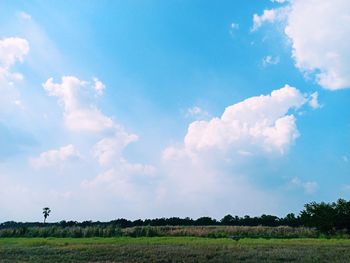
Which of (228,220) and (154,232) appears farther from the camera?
(228,220)

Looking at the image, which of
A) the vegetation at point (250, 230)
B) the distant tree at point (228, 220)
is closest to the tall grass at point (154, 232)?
the vegetation at point (250, 230)

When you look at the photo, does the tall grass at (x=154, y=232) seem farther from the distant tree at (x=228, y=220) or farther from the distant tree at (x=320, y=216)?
the distant tree at (x=228, y=220)

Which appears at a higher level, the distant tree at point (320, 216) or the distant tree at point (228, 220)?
the distant tree at point (228, 220)

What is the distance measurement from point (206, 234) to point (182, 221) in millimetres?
56518

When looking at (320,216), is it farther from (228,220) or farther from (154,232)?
(228,220)

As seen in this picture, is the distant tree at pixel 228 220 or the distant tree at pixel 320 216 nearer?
the distant tree at pixel 320 216

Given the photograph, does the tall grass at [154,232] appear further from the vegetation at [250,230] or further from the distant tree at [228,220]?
the distant tree at [228,220]

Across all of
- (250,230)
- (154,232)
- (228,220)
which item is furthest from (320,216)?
(228,220)

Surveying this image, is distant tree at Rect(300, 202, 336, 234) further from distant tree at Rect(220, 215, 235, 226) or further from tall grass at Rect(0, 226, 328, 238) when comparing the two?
distant tree at Rect(220, 215, 235, 226)

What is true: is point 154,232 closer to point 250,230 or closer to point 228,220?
point 250,230

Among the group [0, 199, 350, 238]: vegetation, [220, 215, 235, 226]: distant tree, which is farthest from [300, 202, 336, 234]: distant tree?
[220, 215, 235, 226]: distant tree

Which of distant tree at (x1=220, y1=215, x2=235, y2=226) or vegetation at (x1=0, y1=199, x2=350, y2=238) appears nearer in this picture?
vegetation at (x1=0, y1=199, x2=350, y2=238)

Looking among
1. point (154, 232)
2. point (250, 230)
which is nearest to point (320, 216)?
point (250, 230)

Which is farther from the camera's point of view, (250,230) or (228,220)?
(228,220)
